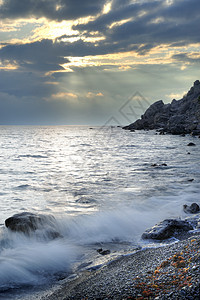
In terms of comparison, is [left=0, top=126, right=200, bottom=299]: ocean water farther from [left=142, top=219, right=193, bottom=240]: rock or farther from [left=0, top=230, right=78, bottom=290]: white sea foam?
[left=142, top=219, right=193, bottom=240]: rock

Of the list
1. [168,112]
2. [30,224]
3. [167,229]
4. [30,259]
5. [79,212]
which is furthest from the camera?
[168,112]

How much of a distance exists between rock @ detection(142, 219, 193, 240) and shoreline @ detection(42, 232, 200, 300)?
147 cm

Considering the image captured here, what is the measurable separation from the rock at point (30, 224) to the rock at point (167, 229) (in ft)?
11.5

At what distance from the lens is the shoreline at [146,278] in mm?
3961

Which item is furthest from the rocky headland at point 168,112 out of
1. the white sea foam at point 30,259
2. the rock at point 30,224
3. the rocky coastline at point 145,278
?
the rocky coastline at point 145,278

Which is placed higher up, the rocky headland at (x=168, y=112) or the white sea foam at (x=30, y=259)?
the rocky headland at (x=168, y=112)

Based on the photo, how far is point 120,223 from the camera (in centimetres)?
1017

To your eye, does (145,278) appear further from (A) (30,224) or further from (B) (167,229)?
(A) (30,224)

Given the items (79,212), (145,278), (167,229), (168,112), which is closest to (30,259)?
(145,278)

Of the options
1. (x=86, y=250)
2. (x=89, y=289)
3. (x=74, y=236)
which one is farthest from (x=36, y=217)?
(x=89, y=289)

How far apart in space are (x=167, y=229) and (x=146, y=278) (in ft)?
11.8

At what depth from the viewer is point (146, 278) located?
4.60 m

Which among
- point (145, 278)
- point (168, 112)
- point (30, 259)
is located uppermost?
point (168, 112)

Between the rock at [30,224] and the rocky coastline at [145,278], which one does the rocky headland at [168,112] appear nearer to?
the rock at [30,224]
